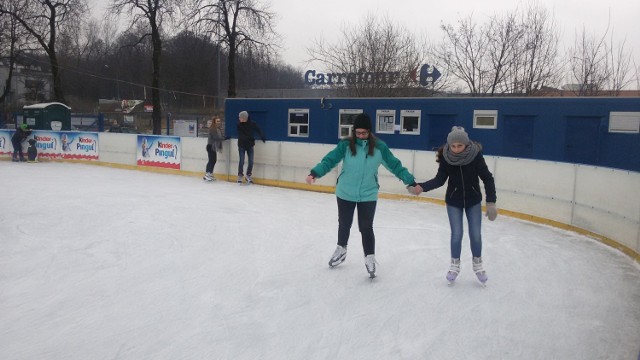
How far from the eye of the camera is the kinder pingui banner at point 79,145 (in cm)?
1520

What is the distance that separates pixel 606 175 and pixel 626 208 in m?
0.67

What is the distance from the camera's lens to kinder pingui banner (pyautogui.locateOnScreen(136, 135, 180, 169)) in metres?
13.5

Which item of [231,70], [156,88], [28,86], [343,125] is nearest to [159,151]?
[343,125]

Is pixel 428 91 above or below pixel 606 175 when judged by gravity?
above

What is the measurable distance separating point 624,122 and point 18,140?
1580 centimetres

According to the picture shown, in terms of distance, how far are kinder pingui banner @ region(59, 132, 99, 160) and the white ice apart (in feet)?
25.3

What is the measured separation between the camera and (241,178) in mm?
11766

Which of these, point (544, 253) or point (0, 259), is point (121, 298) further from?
point (544, 253)

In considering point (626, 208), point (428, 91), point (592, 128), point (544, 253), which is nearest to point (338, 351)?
point (544, 253)

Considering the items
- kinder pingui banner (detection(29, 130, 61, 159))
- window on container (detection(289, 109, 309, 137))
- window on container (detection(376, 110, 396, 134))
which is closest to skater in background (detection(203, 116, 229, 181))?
window on container (detection(289, 109, 309, 137))

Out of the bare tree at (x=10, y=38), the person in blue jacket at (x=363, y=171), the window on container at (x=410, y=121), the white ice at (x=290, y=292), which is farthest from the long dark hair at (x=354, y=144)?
the bare tree at (x=10, y=38)

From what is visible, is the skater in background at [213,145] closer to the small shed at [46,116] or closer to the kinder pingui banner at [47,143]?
the kinder pingui banner at [47,143]

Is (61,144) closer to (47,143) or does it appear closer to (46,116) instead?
(47,143)

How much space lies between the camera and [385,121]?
1559 centimetres
